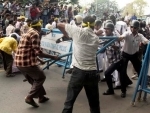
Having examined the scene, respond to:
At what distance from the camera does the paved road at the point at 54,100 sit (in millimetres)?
4664

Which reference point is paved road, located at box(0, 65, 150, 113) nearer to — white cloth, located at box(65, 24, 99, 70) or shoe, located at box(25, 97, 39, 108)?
shoe, located at box(25, 97, 39, 108)

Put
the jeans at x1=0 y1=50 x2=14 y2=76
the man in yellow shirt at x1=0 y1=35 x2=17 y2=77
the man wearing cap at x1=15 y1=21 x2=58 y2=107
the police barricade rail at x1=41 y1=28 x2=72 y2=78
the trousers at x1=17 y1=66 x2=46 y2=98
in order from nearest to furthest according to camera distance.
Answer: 1. the man wearing cap at x1=15 y1=21 x2=58 y2=107
2. the trousers at x1=17 y1=66 x2=46 y2=98
3. the police barricade rail at x1=41 y1=28 x2=72 y2=78
4. the man in yellow shirt at x1=0 y1=35 x2=17 y2=77
5. the jeans at x1=0 y1=50 x2=14 y2=76

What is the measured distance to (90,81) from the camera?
11.5 feet

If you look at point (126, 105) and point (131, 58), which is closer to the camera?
point (126, 105)

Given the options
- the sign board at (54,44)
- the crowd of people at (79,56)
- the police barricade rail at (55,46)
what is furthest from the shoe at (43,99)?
the sign board at (54,44)

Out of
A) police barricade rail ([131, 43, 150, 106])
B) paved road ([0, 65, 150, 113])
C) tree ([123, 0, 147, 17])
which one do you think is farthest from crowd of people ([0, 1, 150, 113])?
tree ([123, 0, 147, 17])

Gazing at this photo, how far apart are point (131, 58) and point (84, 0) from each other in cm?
4260

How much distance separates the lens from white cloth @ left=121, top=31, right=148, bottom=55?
5.17 m

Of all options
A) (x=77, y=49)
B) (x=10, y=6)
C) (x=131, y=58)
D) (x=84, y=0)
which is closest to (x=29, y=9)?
(x=10, y=6)

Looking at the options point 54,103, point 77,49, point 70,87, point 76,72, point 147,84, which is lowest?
point 54,103

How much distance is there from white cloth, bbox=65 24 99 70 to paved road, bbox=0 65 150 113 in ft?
4.81

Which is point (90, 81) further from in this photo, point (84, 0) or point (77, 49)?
point (84, 0)

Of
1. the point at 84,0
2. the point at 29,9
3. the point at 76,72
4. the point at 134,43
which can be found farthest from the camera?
the point at 84,0

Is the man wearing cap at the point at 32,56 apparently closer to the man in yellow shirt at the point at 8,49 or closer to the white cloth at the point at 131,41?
the white cloth at the point at 131,41
